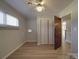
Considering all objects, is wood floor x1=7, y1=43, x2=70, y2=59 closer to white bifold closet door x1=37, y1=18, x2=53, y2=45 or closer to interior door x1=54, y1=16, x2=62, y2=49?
interior door x1=54, y1=16, x2=62, y2=49

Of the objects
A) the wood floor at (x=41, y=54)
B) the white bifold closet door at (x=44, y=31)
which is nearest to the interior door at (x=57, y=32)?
the wood floor at (x=41, y=54)

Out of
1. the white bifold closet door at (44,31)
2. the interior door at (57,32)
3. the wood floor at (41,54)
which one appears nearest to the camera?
the wood floor at (41,54)

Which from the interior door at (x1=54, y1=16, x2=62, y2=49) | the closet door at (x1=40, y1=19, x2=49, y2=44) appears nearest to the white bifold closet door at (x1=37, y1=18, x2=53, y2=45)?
the closet door at (x1=40, y1=19, x2=49, y2=44)

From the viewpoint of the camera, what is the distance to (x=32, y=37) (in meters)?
11.5

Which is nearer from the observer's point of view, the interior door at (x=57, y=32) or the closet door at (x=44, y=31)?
the interior door at (x=57, y=32)

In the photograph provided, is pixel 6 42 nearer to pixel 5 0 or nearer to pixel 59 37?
pixel 5 0

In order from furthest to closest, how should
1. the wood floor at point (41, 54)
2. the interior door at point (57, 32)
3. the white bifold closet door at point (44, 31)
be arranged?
the white bifold closet door at point (44, 31) → the interior door at point (57, 32) → the wood floor at point (41, 54)

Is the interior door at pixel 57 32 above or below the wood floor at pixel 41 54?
above

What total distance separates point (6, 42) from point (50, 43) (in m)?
5.02

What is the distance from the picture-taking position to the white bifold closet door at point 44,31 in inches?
394

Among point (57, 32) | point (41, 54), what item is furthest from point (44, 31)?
point (41, 54)

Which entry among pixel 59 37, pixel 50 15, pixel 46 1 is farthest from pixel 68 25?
pixel 50 15

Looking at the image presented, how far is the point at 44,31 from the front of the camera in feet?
33.1

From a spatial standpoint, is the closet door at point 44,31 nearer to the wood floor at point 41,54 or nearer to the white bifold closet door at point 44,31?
the white bifold closet door at point 44,31
